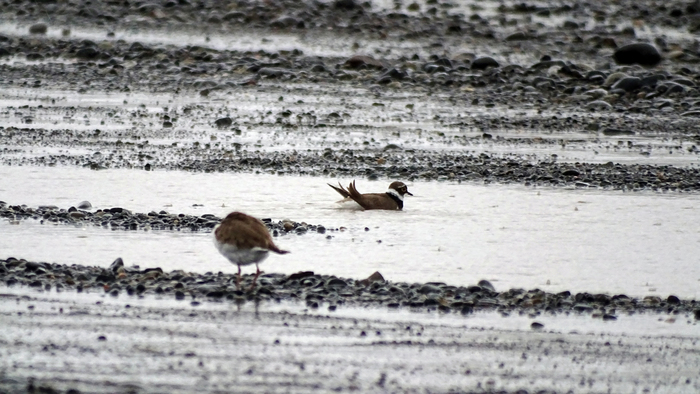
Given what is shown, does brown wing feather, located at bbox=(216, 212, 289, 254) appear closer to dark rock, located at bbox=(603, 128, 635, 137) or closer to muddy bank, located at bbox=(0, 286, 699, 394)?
muddy bank, located at bbox=(0, 286, 699, 394)

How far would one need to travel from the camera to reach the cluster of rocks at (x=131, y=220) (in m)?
9.62

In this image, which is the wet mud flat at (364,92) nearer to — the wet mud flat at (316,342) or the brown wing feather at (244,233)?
the brown wing feather at (244,233)

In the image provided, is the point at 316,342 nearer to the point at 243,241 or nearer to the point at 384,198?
the point at 243,241

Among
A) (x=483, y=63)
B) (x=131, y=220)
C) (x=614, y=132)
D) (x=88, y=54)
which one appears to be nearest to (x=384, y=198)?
(x=131, y=220)

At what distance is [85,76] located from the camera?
20.8 metres

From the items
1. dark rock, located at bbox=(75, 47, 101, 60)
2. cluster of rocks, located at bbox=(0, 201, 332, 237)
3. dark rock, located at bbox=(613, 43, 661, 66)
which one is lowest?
cluster of rocks, located at bbox=(0, 201, 332, 237)

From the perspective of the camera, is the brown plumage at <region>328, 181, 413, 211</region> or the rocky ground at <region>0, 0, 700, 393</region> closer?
the rocky ground at <region>0, 0, 700, 393</region>

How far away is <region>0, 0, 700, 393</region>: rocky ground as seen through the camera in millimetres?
6051

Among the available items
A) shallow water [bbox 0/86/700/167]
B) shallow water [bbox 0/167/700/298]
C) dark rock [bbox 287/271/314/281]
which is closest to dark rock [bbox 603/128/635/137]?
shallow water [bbox 0/86/700/167]

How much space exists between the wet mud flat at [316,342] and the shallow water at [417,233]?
2.57 feet

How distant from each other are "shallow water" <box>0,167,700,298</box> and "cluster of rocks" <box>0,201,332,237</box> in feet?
0.66

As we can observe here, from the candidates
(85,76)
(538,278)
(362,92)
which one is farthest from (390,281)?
(85,76)

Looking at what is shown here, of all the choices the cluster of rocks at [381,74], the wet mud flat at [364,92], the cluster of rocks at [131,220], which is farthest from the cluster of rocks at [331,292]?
the cluster of rocks at [381,74]

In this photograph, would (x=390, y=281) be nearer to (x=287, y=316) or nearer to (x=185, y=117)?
(x=287, y=316)
